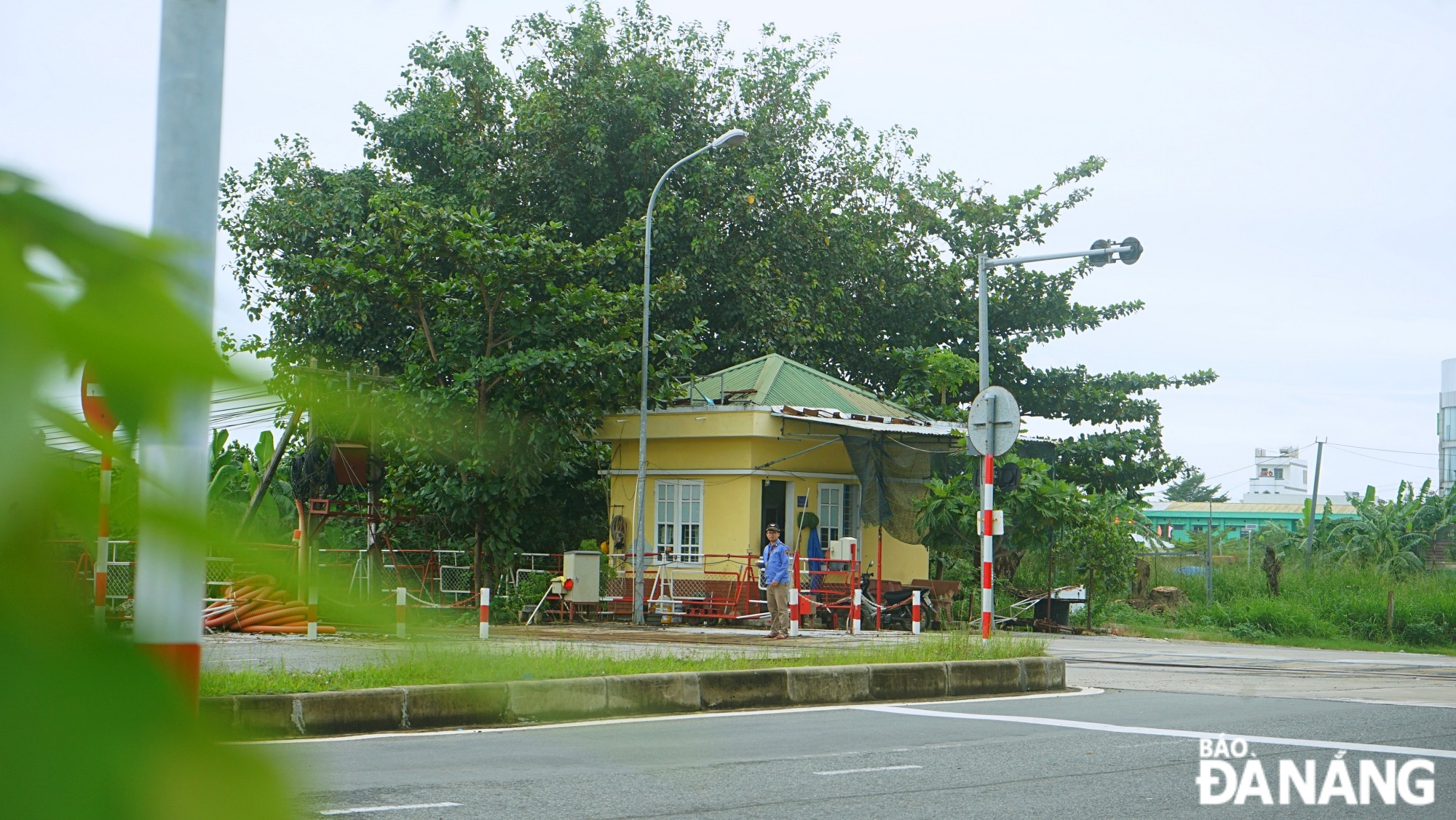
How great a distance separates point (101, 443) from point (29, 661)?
Answer: 3.4 inches

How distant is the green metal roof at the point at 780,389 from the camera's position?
923 inches

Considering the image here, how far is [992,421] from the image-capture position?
15.3 m

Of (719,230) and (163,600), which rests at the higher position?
(719,230)

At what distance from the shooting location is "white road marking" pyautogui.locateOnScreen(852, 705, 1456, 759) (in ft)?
26.7

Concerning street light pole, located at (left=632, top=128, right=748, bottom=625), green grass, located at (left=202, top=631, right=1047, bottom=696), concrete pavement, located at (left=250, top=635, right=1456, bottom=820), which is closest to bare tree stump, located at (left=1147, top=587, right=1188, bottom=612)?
street light pole, located at (left=632, top=128, right=748, bottom=625)

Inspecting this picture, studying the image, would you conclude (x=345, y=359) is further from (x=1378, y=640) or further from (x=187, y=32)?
(x=1378, y=640)

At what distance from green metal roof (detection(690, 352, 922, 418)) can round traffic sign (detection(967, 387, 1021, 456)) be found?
7.62 meters

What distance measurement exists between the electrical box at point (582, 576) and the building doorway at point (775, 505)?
317 cm

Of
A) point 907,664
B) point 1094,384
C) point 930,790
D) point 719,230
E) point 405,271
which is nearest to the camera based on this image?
point 930,790

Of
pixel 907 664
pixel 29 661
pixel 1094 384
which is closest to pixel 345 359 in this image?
pixel 29 661

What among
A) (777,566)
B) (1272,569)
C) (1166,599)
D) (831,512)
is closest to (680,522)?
(831,512)

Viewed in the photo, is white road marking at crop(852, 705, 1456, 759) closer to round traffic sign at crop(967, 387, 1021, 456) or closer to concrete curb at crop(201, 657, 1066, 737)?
concrete curb at crop(201, 657, 1066, 737)

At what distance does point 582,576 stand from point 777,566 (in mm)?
3640

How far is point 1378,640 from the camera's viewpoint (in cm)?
2448
